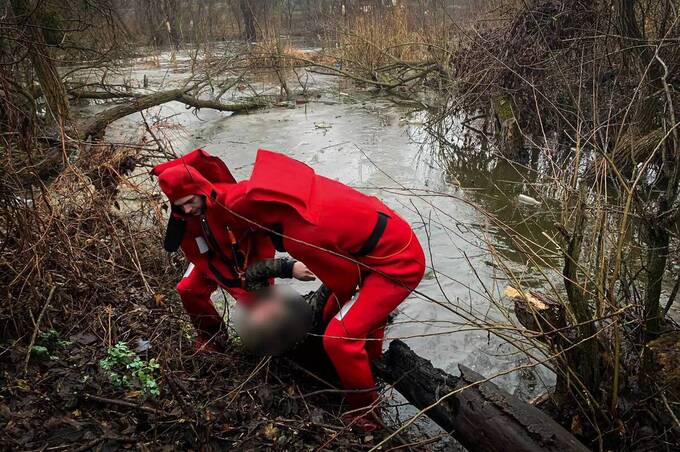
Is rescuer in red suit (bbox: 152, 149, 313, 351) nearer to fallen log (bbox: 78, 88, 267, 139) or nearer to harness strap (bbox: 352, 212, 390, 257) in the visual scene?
harness strap (bbox: 352, 212, 390, 257)

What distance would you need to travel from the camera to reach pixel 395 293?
2.82 meters

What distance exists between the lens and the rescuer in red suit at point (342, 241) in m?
2.65

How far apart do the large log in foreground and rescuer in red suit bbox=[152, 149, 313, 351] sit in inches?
32.3

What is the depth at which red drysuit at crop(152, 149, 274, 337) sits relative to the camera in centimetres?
283

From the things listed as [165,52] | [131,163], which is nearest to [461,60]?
[131,163]

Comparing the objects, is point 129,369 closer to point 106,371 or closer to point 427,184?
point 106,371

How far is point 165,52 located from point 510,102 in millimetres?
16641

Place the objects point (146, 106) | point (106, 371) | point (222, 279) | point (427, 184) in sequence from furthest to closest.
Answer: point (146, 106)
point (427, 184)
point (222, 279)
point (106, 371)

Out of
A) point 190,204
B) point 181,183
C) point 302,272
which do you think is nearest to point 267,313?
point 302,272

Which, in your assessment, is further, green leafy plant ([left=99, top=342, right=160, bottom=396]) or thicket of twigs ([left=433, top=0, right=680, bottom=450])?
green leafy plant ([left=99, top=342, right=160, bottom=396])

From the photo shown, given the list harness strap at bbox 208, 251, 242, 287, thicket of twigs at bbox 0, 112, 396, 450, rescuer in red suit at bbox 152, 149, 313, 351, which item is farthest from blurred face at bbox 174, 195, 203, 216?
thicket of twigs at bbox 0, 112, 396, 450

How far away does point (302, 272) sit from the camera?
294 centimetres

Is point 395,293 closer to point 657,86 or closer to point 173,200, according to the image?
point 173,200

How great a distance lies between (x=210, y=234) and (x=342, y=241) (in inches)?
32.1
